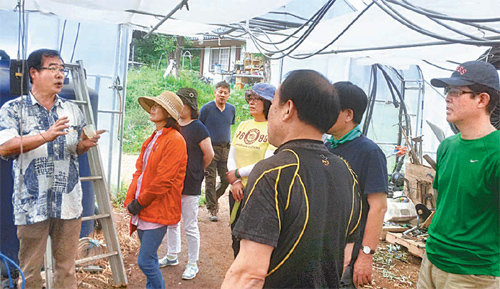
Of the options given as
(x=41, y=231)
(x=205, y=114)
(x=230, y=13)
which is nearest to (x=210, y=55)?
(x=205, y=114)

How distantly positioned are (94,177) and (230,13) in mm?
2229

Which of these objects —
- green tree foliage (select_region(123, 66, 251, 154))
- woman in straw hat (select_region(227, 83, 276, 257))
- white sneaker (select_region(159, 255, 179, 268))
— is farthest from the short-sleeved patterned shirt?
green tree foliage (select_region(123, 66, 251, 154))

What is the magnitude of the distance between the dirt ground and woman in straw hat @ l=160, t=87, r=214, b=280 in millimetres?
209

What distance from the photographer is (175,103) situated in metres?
3.16

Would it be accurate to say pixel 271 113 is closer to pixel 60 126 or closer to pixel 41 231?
pixel 60 126

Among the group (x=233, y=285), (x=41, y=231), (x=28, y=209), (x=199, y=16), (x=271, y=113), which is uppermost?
(x=199, y=16)

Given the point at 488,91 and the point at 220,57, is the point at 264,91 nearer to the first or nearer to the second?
the point at 488,91

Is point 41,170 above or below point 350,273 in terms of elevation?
above

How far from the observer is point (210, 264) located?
4.46 meters

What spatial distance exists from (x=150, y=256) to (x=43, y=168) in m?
0.99

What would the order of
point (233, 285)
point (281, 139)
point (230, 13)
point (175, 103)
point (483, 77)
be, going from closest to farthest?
1. point (233, 285)
2. point (281, 139)
3. point (483, 77)
4. point (175, 103)
5. point (230, 13)

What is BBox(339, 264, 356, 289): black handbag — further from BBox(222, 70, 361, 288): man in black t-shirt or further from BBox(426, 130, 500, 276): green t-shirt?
BBox(222, 70, 361, 288): man in black t-shirt

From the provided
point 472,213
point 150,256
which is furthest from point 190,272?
point 472,213

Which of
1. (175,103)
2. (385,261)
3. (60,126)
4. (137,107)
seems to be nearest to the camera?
(60,126)
